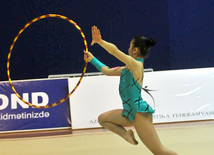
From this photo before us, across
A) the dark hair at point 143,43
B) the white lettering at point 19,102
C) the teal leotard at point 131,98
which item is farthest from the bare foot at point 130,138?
the white lettering at point 19,102

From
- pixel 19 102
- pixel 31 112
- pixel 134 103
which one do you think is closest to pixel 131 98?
pixel 134 103

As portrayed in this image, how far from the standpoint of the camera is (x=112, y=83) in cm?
657

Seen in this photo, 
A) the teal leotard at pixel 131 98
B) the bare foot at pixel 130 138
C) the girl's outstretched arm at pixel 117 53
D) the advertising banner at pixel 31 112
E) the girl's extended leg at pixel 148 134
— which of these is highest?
the girl's outstretched arm at pixel 117 53

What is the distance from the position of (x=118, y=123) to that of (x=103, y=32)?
6172 millimetres

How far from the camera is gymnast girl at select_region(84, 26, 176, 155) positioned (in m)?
2.76

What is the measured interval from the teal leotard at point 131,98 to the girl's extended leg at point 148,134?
0.06 meters

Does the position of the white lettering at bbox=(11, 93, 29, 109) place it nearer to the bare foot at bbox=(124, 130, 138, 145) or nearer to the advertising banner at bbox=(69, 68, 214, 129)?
the advertising banner at bbox=(69, 68, 214, 129)

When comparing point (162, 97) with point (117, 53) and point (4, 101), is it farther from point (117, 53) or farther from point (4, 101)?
point (117, 53)

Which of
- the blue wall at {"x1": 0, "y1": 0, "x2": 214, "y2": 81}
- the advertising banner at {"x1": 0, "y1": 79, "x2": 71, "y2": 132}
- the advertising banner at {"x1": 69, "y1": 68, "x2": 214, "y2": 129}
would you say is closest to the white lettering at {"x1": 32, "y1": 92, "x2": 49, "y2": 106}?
the advertising banner at {"x1": 0, "y1": 79, "x2": 71, "y2": 132}

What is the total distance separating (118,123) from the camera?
10.3 ft

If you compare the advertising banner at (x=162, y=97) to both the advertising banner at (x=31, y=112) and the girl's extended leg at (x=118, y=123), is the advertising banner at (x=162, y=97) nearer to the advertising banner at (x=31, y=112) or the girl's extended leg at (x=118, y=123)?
the advertising banner at (x=31, y=112)

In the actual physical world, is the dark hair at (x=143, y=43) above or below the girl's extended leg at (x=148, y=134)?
above

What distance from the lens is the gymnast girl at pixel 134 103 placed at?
2.76 m

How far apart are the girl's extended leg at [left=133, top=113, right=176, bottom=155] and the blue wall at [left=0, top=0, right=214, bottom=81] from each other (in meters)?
6.07
